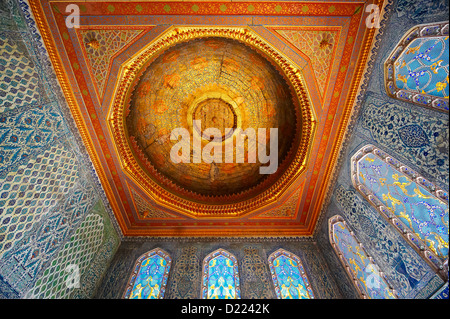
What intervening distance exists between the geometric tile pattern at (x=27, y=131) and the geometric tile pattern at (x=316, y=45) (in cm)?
500

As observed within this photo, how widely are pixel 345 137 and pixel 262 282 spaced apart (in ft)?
13.8

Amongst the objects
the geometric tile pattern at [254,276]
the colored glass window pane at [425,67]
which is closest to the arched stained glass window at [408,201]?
the colored glass window pane at [425,67]

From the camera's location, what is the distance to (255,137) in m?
7.29

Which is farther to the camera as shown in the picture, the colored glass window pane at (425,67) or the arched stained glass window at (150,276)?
the arched stained glass window at (150,276)

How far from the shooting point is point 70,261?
520 cm

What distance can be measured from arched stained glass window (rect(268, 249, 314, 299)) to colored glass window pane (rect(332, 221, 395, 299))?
119 centimetres

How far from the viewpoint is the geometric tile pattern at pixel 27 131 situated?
3.82 meters

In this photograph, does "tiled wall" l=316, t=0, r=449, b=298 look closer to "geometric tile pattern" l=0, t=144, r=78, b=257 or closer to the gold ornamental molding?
the gold ornamental molding

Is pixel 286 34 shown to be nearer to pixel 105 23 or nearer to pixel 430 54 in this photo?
pixel 430 54

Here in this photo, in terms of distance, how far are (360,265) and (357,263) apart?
0.30 ft

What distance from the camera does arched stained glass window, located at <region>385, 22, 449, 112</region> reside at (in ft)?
10.9

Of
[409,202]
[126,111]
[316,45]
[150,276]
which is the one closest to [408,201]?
[409,202]

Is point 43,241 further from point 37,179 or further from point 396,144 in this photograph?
point 396,144

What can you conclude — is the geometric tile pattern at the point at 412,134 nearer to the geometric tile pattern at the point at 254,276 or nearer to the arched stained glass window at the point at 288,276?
the arched stained glass window at the point at 288,276
